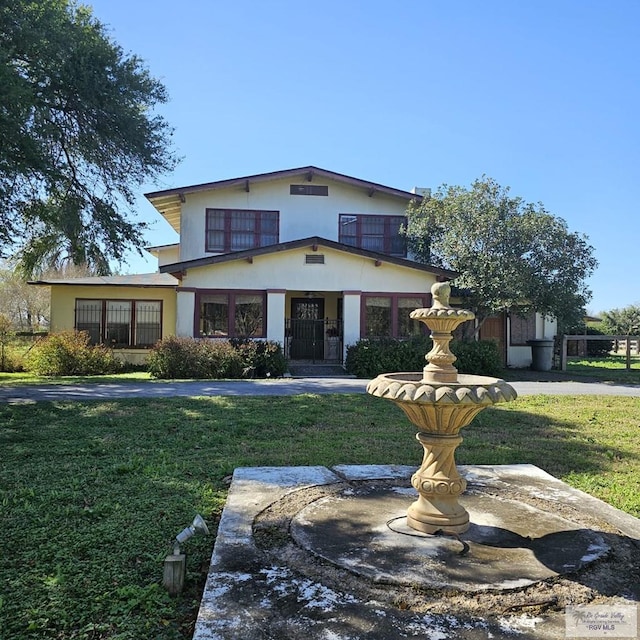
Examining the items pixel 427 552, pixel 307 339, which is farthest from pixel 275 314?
pixel 427 552

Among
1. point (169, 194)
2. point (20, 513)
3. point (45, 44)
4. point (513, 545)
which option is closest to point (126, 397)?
point (20, 513)

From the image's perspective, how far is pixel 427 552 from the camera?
12.4 feet

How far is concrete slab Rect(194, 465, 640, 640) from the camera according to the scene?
2.88 metres

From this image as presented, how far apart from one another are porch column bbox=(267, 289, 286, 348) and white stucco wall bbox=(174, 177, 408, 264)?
3.36 metres

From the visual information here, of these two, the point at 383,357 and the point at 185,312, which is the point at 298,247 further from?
the point at 383,357

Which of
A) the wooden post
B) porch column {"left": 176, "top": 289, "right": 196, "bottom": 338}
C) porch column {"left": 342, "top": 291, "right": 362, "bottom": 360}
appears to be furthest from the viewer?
porch column {"left": 342, "top": 291, "right": 362, "bottom": 360}

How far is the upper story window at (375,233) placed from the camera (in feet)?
73.8

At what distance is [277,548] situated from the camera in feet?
12.5

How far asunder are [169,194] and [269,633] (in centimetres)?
2039

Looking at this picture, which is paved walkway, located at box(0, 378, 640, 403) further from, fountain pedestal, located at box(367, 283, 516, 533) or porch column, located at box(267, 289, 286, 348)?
fountain pedestal, located at box(367, 283, 516, 533)

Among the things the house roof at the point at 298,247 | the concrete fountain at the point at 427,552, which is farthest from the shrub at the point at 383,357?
the concrete fountain at the point at 427,552

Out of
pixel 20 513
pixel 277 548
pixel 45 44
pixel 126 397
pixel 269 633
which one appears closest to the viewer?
pixel 269 633

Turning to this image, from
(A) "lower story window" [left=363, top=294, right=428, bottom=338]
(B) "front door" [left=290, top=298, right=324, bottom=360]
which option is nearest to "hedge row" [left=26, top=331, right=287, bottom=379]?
(B) "front door" [left=290, top=298, right=324, bottom=360]

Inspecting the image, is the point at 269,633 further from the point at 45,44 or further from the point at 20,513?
the point at 45,44
